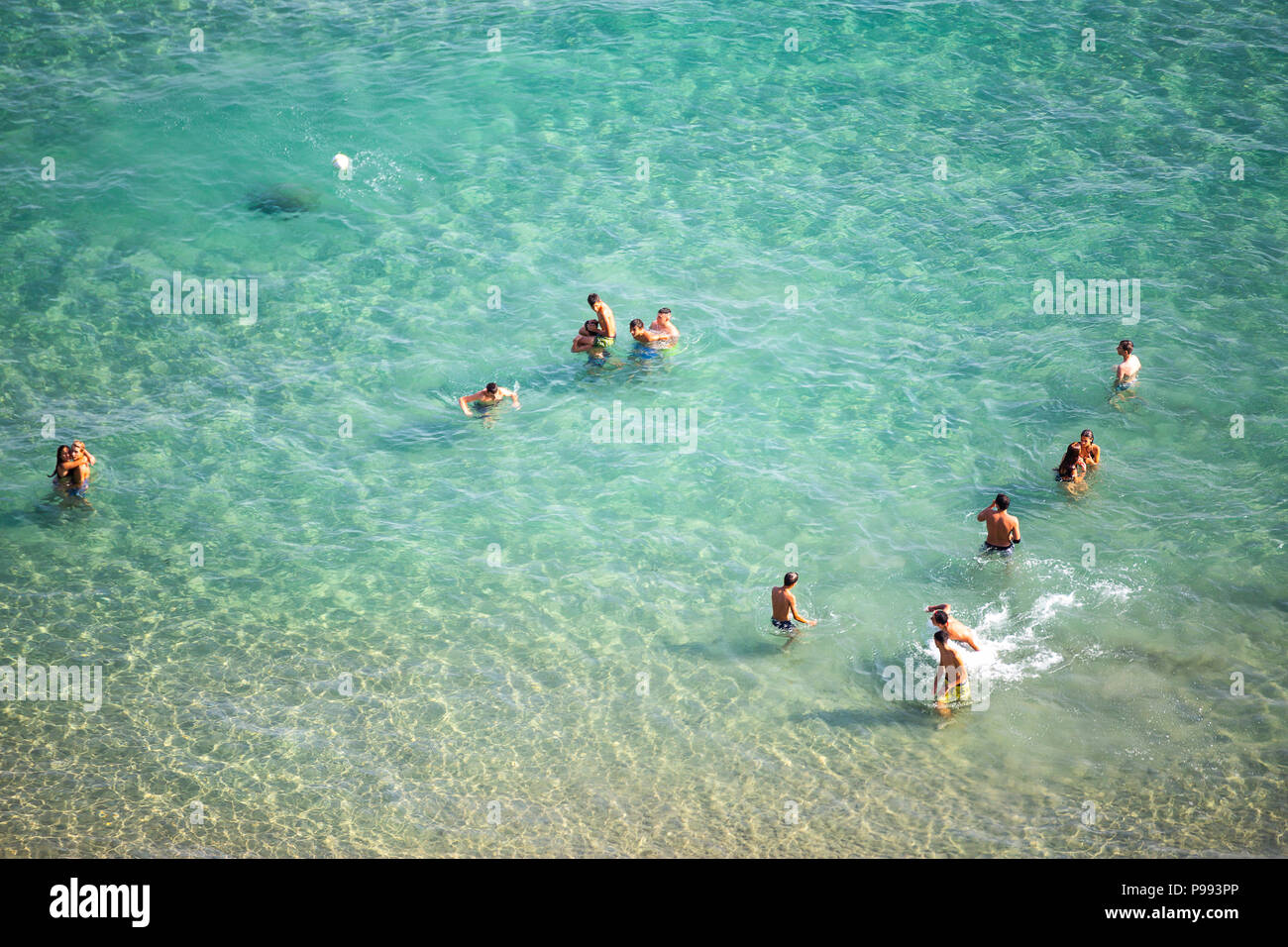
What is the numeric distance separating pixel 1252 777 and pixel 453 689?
30.4 ft

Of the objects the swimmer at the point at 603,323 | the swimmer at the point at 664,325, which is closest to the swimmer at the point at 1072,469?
the swimmer at the point at 664,325

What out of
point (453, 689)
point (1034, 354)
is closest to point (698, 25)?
point (1034, 354)

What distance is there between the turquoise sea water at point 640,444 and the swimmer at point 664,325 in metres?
0.39

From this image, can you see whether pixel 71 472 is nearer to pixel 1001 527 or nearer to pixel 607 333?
pixel 607 333

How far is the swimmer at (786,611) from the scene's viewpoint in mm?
14008

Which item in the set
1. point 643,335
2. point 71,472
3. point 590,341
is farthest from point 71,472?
point 643,335

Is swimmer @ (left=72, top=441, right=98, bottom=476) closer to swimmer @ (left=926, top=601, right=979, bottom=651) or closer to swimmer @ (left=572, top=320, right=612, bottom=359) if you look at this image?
swimmer @ (left=572, top=320, right=612, bottom=359)

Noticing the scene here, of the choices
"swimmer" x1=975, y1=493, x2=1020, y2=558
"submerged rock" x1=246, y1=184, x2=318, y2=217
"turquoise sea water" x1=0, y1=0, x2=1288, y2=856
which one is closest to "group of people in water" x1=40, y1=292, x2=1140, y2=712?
"swimmer" x1=975, y1=493, x2=1020, y2=558

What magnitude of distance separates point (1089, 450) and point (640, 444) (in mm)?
6736

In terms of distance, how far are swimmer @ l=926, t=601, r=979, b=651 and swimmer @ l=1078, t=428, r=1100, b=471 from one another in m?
4.10

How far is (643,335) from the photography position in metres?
18.3

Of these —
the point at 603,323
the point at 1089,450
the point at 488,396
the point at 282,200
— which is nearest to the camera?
the point at 1089,450

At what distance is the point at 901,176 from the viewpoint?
2162 cm

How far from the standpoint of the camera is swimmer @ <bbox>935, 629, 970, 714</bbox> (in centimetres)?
1303
